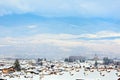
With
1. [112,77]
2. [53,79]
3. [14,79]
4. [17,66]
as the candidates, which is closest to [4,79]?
[14,79]

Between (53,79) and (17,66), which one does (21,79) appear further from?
(17,66)

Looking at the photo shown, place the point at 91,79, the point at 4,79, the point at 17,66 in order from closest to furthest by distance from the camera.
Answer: the point at 91,79 < the point at 4,79 < the point at 17,66

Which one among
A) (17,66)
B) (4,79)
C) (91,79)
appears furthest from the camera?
(17,66)

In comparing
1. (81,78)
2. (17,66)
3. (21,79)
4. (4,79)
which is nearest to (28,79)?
(21,79)

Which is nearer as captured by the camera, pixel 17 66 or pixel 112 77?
pixel 112 77

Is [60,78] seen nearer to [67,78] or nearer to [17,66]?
[67,78]

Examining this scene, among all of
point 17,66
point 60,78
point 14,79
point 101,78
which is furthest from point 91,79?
point 17,66

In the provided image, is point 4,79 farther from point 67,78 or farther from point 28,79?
point 67,78

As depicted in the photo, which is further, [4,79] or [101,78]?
[4,79]
